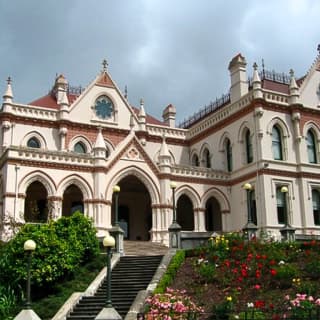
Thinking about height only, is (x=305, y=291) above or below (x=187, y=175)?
below

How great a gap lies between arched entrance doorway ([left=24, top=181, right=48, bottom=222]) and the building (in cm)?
8

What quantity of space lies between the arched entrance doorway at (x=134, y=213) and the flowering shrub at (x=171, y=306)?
20.6m

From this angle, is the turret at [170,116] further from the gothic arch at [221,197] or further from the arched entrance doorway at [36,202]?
the arched entrance doorway at [36,202]

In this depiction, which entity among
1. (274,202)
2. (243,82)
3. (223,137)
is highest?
(243,82)

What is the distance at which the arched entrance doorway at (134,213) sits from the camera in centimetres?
3984

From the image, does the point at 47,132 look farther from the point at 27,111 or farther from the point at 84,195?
the point at 84,195

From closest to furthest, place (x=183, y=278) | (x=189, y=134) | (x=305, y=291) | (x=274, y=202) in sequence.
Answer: (x=305, y=291) → (x=183, y=278) → (x=274, y=202) → (x=189, y=134)

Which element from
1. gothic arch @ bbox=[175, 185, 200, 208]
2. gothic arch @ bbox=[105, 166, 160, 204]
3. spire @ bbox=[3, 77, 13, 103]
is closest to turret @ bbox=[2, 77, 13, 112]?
spire @ bbox=[3, 77, 13, 103]

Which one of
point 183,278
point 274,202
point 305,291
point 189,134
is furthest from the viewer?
point 189,134

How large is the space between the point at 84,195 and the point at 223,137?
463 inches

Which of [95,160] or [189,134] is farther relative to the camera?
[189,134]

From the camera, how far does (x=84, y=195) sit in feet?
109

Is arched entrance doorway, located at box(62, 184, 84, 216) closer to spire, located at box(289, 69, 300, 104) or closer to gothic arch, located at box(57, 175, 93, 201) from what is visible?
gothic arch, located at box(57, 175, 93, 201)

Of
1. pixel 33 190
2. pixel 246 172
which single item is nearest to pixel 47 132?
pixel 33 190
